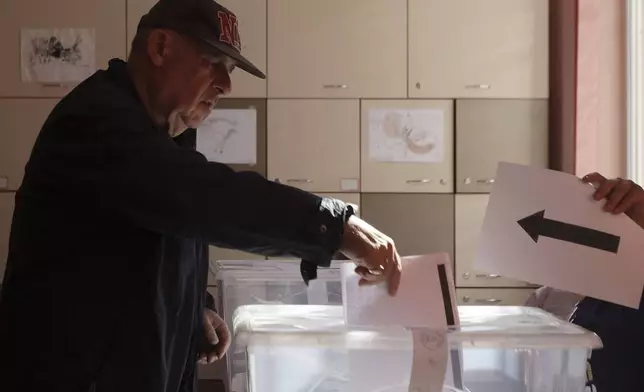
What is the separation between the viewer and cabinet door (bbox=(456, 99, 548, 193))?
262 cm

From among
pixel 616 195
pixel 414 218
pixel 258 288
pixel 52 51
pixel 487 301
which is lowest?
pixel 487 301

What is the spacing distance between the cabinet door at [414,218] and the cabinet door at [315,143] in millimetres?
112

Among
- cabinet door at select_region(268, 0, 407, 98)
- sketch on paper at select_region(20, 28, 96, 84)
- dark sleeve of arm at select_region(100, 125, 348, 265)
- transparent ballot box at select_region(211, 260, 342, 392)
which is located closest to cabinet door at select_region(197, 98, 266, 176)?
cabinet door at select_region(268, 0, 407, 98)

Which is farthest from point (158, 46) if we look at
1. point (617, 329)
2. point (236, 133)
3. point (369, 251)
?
point (236, 133)

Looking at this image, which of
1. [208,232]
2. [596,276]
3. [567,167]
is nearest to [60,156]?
[208,232]

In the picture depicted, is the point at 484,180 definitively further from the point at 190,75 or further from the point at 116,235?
the point at 116,235

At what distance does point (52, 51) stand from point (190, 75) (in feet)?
6.20

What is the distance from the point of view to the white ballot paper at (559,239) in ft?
3.28

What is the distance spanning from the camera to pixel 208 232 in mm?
742

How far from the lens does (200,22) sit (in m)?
0.90

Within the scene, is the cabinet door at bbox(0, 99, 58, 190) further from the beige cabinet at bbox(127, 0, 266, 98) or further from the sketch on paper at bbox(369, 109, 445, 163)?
the sketch on paper at bbox(369, 109, 445, 163)

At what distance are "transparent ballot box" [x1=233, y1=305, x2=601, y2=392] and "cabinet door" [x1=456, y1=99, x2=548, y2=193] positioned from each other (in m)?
1.69

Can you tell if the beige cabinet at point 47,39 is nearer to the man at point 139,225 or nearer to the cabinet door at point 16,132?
the cabinet door at point 16,132

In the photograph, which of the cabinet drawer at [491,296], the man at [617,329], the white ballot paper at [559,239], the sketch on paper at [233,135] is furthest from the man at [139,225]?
the cabinet drawer at [491,296]
